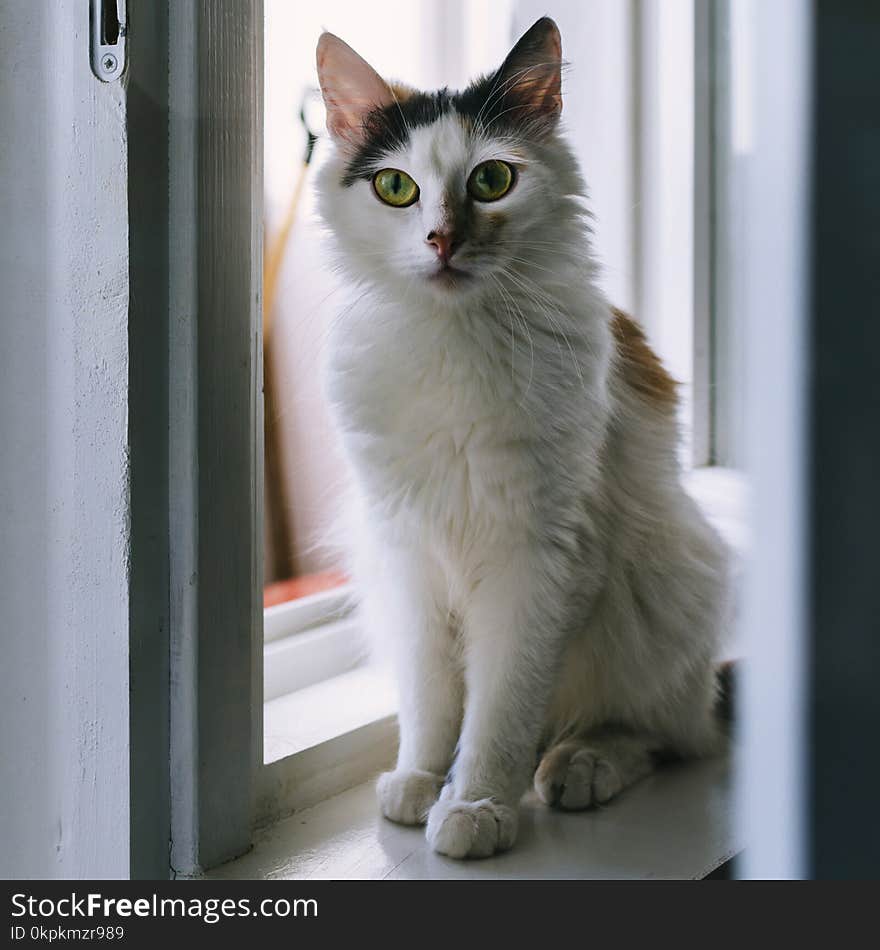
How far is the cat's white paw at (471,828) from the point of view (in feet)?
3.14

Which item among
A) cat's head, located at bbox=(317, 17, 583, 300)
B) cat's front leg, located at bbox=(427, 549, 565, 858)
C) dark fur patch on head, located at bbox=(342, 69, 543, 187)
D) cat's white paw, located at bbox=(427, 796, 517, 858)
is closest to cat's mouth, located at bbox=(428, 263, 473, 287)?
cat's head, located at bbox=(317, 17, 583, 300)

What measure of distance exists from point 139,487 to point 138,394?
0.27 ft

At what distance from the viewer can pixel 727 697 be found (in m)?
1.29

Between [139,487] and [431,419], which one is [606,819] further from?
[139,487]

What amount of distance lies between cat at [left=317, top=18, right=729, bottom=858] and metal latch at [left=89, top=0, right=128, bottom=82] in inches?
→ 9.7

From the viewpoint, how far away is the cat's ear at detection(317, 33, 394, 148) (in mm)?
1025

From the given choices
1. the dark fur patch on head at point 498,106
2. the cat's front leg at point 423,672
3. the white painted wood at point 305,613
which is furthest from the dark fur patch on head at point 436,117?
the white painted wood at point 305,613

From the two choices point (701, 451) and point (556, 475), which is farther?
point (701, 451)

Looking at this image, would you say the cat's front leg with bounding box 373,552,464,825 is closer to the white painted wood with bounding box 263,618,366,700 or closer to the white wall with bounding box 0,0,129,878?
the white painted wood with bounding box 263,618,366,700

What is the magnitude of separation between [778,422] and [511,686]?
78 cm

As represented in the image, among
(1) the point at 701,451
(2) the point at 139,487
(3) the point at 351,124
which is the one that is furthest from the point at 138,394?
(1) the point at 701,451

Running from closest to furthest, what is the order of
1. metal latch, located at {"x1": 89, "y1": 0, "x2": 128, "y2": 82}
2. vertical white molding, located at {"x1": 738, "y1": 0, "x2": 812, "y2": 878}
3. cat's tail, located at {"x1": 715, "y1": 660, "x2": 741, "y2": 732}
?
vertical white molding, located at {"x1": 738, "y1": 0, "x2": 812, "y2": 878}, metal latch, located at {"x1": 89, "y1": 0, "x2": 128, "y2": 82}, cat's tail, located at {"x1": 715, "y1": 660, "x2": 741, "y2": 732}

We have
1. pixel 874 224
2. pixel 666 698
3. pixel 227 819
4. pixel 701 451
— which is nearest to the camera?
pixel 874 224

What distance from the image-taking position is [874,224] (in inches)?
10.6
